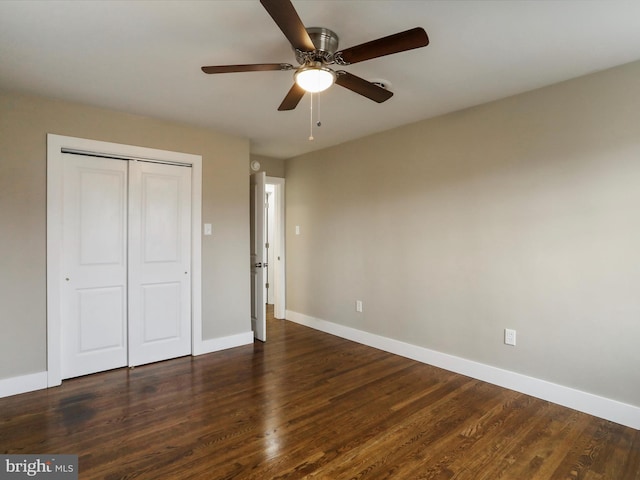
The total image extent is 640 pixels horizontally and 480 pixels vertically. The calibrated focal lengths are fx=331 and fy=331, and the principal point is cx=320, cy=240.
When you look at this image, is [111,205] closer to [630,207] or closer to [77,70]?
[77,70]

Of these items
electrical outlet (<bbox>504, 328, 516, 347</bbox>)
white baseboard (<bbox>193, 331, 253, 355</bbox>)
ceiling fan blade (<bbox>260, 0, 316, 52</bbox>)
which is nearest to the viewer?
ceiling fan blade (<bbox>260, 0, 316, 52</bbox>)

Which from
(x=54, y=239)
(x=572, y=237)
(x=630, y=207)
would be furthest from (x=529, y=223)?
(x=54, y=239)

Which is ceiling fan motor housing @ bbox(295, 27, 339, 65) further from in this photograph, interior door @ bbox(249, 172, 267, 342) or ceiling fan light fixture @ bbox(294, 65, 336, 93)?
interior door @ bbox(249, 172, 267, 342)

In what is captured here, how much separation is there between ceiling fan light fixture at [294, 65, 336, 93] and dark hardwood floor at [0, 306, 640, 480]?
214cm

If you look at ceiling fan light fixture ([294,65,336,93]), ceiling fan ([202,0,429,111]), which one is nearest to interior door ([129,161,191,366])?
ceiling fan ([202,0,429,111])

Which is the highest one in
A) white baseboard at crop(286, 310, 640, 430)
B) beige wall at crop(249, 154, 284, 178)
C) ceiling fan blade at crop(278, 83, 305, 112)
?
beige wall at crop(249, 154, 284, 178)

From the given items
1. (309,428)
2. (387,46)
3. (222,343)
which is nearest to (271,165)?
(222,343)

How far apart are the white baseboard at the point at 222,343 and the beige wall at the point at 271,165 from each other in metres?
2.35

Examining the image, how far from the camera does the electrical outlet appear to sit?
2791 millimetres

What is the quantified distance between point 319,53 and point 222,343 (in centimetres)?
319

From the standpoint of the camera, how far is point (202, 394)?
8.87ft

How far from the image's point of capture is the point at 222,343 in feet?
12.5

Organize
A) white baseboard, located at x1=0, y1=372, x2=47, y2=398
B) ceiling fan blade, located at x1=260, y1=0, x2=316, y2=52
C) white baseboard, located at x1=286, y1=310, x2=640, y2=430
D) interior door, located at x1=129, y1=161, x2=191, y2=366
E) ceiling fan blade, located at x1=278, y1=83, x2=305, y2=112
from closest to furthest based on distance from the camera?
ceiling fan blade, located at x1=260, y1=0, x2=316, y2=52 < ceiling fan blade, located at x1=278, y1=83, x2=305, y2=112 < white baseboard, located at x1=286, y1=310, x2=640, y2=430 < white baseboard, located at x1=0, y1=372, x2=47, y2=398 < interior door, located at x1=129, y1=161, x2=191, y2=366

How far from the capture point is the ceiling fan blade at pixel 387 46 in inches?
57.7
